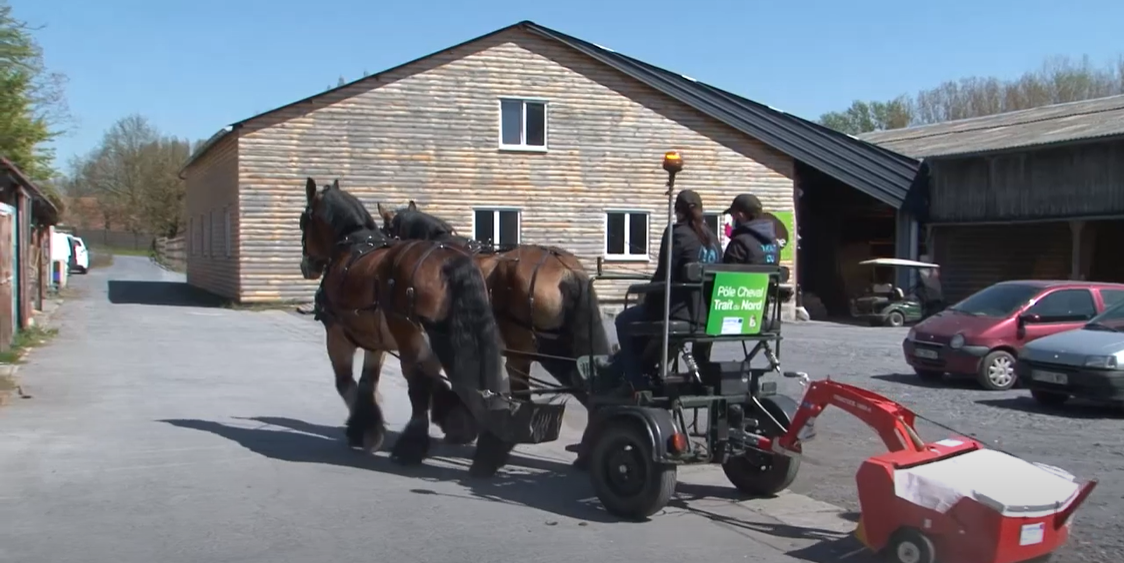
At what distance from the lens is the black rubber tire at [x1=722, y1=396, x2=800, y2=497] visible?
7.35m

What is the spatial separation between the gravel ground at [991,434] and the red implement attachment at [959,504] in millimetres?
762

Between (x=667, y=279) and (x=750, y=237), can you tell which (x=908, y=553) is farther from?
(x=750, y=237)

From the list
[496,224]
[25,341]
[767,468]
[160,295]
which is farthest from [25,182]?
[160,295]

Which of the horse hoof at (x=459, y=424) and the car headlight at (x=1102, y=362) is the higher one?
the car headlight at (x=1102, y=362)

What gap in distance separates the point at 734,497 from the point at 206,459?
4.32 metres

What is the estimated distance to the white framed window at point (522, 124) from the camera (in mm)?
27641

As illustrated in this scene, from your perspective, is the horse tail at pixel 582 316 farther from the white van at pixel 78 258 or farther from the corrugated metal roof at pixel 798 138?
the white van at pixel 78 258

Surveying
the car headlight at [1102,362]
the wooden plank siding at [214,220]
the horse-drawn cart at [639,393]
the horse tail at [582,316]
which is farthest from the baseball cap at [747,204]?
the wooden plank siding at [214,220]

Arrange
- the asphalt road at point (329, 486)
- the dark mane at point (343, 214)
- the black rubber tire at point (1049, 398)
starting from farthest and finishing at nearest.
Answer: the black rubber tire at point (1049, 398) → the dark mane at point (343, 214) → the asphalt road at point (329, 486)

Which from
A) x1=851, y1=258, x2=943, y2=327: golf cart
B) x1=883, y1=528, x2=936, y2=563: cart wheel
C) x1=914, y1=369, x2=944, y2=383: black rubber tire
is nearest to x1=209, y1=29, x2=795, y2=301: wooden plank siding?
x1=851, y1=258, x2=943, y2=327: golf cart

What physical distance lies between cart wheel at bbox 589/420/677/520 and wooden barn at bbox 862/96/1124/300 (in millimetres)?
21182

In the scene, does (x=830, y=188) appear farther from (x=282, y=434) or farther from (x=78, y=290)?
(x=282, y=434)

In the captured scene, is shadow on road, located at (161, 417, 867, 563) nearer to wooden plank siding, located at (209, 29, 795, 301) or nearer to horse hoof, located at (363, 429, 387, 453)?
horse hoof, located at (363, 429, 387, 453)

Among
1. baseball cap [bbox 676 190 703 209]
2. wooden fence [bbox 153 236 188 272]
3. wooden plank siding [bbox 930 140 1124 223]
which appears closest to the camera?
baseball cap [bbox 676 190 703 209]
